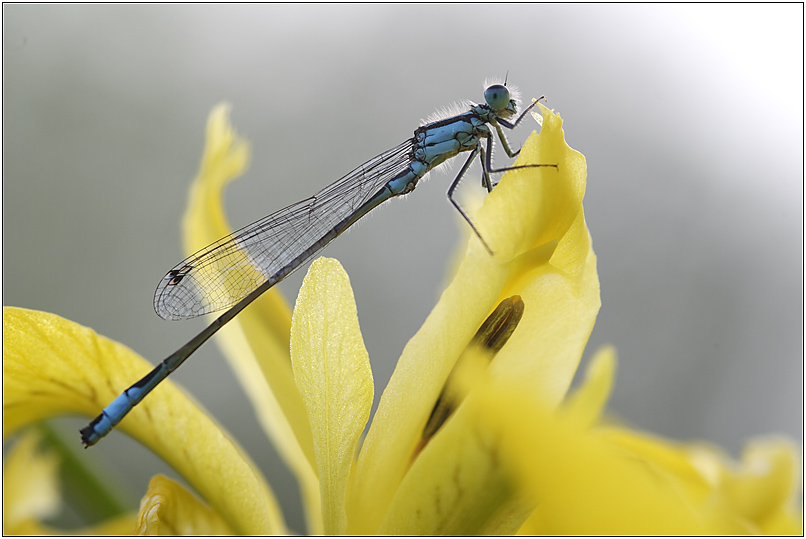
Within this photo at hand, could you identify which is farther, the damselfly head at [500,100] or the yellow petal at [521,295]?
the damselfly head at [500,100]

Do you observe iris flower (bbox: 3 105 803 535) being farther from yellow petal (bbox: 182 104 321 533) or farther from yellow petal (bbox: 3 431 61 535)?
yellow petal (bbox: 3 431 61 535)

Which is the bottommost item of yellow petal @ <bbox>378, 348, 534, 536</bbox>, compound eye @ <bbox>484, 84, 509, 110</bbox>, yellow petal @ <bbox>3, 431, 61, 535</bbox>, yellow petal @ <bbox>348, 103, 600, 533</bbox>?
yellow petal @ <bbox>378, 348, 534, 536</bbox>

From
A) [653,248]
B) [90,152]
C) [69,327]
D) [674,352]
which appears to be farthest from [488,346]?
[90,152]

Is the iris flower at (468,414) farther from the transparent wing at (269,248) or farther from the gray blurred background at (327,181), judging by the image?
the gray blurred background at (327,181)

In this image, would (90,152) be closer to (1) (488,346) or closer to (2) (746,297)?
(2) (746,297)

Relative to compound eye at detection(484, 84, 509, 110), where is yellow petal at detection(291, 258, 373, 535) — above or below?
below

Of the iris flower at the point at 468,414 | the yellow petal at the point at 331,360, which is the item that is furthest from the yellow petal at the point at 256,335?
the yellow petal at the point at 331,360

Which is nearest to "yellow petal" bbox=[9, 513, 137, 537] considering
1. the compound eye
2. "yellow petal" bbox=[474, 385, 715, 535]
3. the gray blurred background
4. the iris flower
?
the iris flower

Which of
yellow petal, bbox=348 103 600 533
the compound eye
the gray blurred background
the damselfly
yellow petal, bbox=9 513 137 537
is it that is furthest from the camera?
the gray blurred background
